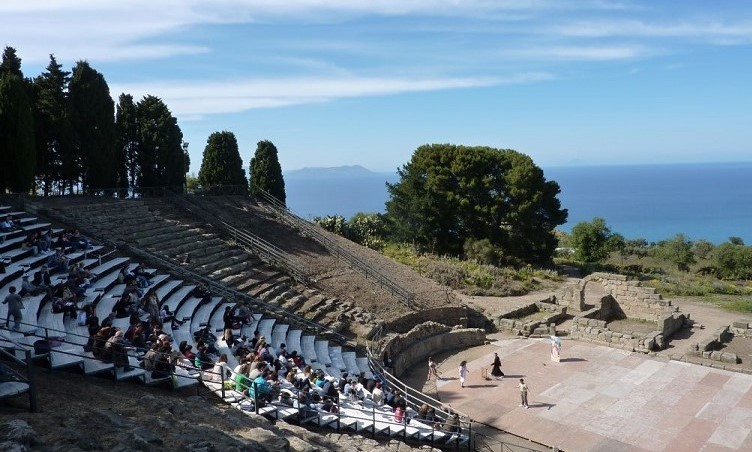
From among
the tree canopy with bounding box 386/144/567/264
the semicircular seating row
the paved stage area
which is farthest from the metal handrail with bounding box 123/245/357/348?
the tree canopy with bounding box 386/144/567/264

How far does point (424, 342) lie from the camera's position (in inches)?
932

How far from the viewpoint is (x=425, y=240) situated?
145 ft

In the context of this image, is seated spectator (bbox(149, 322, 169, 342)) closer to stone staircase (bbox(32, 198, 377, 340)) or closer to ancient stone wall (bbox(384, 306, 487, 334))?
stone staircase (bbox(32, 198, 377, 340))

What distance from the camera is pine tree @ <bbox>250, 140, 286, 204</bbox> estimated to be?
38.9 m

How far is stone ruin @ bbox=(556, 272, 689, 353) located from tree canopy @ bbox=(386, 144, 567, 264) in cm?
1082

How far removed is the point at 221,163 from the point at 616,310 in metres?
25.6

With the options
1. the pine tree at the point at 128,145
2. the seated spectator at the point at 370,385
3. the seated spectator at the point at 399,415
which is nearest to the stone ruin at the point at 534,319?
the seated spectator at the point at 370,385

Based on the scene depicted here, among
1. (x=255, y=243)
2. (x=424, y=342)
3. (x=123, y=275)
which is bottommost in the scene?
(x=424, y=342)

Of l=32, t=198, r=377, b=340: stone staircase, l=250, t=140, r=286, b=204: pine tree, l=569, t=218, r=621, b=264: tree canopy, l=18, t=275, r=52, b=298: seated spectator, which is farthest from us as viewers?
l=569, t=218, r=621, b=264: tree canopy

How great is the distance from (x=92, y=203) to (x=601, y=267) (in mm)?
36447

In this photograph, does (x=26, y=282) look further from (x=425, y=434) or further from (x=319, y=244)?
(x=319, y=244)

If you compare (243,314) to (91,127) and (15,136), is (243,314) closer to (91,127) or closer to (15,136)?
(15,136)

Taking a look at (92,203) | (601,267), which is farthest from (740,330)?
(92,203)

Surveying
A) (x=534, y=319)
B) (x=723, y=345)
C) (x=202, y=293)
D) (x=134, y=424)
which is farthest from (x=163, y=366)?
(x=723, y=345)
